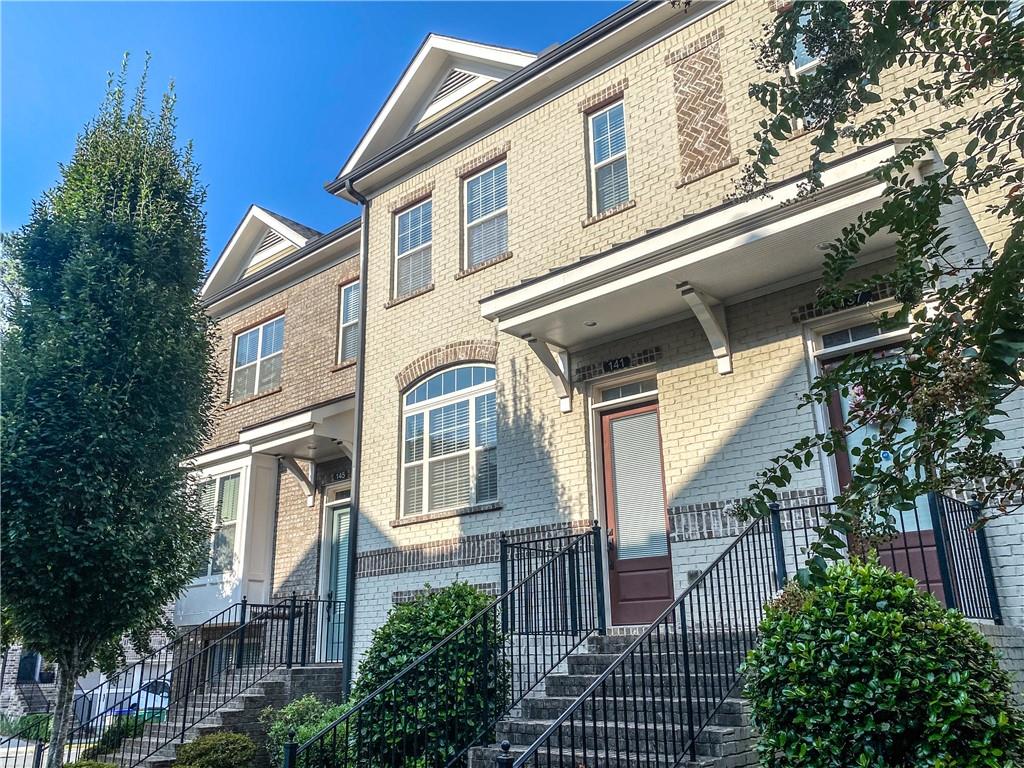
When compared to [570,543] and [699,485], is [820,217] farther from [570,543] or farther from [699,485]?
[570,543]

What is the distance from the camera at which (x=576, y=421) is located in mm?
9461

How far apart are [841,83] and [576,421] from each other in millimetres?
6177

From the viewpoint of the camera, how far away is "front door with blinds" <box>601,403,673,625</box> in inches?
339

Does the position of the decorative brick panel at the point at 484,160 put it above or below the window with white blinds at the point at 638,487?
above

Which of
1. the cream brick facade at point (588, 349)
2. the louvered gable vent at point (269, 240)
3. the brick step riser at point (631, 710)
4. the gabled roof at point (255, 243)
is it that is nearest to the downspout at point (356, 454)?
the cream brick facade at point (588, 349)

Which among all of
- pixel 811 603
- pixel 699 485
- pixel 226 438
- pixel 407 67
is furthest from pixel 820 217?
pixel 226 438

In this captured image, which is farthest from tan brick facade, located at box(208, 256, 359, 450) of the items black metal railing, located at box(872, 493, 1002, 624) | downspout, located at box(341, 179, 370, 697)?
black metal railing, located at box(872, 493, 1002, 624)

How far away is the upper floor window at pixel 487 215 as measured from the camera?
11.2 metres

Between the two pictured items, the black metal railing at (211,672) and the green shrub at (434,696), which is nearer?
the green shrub at (434,696)

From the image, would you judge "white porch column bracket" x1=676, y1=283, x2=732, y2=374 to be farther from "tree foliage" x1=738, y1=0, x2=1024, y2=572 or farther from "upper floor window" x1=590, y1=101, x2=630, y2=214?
"tree foliage" x1=738, y1=0, x2=1024, y2=572

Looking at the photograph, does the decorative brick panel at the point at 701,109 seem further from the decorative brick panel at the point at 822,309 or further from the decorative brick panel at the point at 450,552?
the decorative brick panel at the point at 450,552

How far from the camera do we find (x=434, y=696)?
726 centimetres

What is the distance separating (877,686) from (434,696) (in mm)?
4032

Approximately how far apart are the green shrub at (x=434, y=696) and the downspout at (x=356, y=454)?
3146mm
